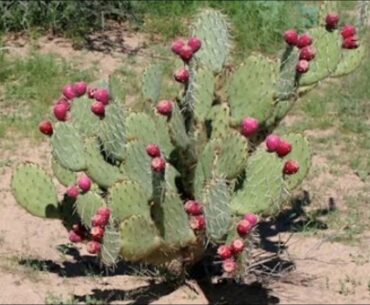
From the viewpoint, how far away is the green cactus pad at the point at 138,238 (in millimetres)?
4395

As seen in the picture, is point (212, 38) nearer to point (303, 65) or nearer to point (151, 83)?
point (151, 83)

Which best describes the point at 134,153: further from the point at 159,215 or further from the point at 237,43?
Answer: the point at 237,43

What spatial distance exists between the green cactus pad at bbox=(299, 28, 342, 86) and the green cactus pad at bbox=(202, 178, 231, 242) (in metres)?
1.04

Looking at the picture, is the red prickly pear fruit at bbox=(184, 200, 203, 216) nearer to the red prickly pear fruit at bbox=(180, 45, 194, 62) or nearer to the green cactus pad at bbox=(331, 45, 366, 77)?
the red prickly pear fruit at bbox=(180, 45, 194, 62)

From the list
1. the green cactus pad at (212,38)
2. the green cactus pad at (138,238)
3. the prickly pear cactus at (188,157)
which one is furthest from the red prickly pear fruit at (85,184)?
the green cactus pad at (212,38)

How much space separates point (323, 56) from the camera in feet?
16.9

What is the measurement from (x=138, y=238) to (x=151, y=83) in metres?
1.02

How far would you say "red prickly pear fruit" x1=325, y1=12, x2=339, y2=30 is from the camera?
5.14 meters

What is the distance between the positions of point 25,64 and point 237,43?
2.02 metres

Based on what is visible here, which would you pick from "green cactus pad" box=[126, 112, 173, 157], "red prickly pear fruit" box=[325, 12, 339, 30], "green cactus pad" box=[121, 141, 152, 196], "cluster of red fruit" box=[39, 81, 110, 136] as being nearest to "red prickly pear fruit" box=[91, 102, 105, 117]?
"cluster of red fruit" box=[39, 81, 110, 136]

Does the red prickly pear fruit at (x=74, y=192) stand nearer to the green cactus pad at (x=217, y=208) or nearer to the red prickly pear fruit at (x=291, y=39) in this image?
the green cactus pad at (x=217, y=208)

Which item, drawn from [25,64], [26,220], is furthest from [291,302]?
[25,64]

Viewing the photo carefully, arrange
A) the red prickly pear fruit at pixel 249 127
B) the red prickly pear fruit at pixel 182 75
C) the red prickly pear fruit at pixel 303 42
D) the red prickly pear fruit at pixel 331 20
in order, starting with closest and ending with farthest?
the red prickly pear fruit at pixel 249 127
the red prickly pear fruit at pixel 182 75
the red prickly pear fruit at pixel 303 42
the red prickly pear fruit at pixel 331 20

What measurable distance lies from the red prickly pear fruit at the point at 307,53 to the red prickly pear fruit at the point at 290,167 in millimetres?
563
